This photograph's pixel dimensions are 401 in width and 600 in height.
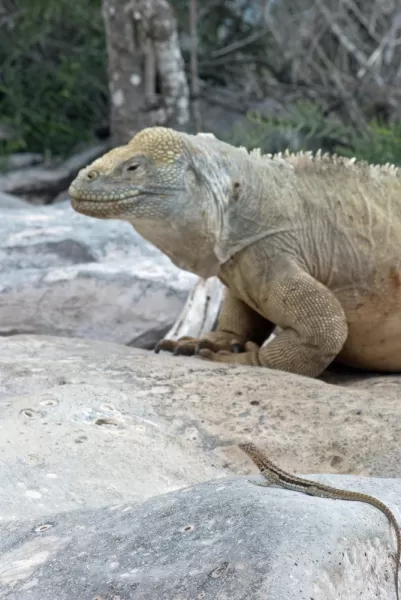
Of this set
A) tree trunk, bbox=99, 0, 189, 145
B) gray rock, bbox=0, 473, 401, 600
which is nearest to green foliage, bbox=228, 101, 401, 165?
tree trunk, bbox=99, 0, 189, 145

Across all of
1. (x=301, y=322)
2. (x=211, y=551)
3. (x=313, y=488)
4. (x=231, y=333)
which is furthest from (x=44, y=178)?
(x=211, y=551)

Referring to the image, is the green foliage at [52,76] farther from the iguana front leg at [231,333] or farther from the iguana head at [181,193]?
the iguana head at [181,193]

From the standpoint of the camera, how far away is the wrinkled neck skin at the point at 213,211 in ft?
14.2

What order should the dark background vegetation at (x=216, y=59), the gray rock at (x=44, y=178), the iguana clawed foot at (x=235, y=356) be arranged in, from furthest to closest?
the dark background vegetation at (x=216, y=59)
the gray rock at (x=44, y=178)
the iguana clawed foot at (x=235, y=356)

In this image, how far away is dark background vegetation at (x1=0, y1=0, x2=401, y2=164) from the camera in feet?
36.1

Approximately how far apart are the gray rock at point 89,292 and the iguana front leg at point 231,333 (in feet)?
2.21

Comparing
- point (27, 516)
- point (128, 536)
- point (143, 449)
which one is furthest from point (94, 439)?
point (128, 536)

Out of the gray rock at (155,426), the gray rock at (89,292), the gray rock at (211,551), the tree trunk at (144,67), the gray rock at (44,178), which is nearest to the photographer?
the gray rock at (211,551)

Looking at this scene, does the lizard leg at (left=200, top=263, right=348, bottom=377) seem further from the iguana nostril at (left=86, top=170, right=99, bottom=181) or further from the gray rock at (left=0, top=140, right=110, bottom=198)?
the gray rock at (left=0, top=140, right=110, bottom=198)

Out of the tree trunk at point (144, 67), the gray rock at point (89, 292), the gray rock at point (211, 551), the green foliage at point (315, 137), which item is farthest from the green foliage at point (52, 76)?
the gray rock at point (211, 551)

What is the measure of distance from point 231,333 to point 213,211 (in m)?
0.83

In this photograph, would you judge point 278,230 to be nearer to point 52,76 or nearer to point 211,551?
point 211,551

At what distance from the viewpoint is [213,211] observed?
4387mm

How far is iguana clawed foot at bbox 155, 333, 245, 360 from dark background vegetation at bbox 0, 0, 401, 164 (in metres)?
6.08
